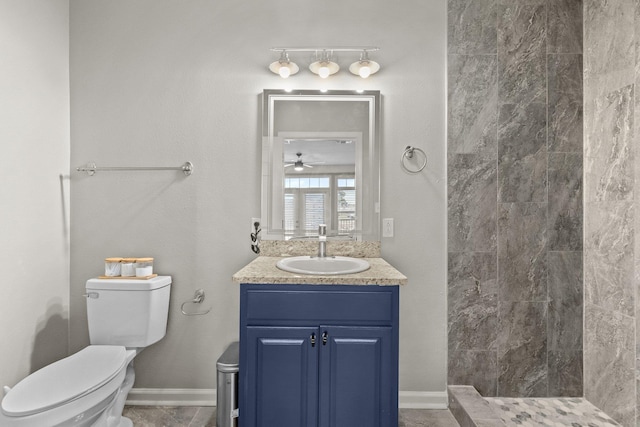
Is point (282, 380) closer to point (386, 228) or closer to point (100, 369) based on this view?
point (100, 369)

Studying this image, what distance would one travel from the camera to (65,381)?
1.44m

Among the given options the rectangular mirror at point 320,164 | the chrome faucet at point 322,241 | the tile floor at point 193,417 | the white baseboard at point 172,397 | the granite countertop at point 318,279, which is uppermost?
the rectangular mirror at point 320,164

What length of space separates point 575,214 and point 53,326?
3.12m

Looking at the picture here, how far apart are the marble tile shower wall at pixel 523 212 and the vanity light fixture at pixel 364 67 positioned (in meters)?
0.66

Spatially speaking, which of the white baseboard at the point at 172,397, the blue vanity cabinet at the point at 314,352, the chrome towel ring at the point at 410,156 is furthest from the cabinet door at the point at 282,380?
the chrome towel ring at the point at 410,156

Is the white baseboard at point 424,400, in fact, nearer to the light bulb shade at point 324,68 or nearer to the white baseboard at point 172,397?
the white baseboard at point 172,397

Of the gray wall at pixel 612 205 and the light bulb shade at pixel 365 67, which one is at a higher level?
the light bulb shade at pixel 365 67

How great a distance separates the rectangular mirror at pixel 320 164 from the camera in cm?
210

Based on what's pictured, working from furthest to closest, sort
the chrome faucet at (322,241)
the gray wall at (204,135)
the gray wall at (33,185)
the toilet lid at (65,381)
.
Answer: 1. the gray wall at (204,135)
2. the chrome faucet at (322,241)
3. the gray wall at (33,185)
4. the toilet lid at (65,381)

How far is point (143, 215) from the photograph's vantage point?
7.01 ft

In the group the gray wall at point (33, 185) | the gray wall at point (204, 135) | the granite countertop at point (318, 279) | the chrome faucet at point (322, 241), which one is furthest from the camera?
the gray wall at point (204, 135)

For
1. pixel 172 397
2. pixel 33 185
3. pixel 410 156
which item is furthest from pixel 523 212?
pixel 33 185

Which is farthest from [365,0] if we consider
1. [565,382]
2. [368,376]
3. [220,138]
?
[565,382]

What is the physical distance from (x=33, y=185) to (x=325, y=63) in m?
1.74
